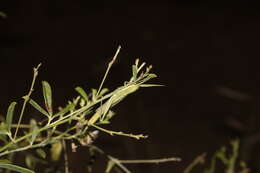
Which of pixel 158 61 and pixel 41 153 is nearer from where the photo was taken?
pixel 41 153

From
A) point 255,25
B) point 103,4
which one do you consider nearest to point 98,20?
point 103,4

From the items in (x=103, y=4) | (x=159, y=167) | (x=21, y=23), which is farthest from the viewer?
(x=103, y=4)

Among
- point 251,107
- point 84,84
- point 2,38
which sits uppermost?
point 2,38

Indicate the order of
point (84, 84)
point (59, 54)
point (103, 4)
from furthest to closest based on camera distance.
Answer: point (103, 4) < point (59, 54) < point (84, 84)

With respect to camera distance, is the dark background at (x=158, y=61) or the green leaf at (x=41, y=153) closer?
the green leaf at (x=41, y=153)

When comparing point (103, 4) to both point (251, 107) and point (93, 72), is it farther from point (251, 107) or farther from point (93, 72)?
point (251, 107)

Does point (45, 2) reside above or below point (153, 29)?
above

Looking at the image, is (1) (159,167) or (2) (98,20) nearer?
(1) (159,167)

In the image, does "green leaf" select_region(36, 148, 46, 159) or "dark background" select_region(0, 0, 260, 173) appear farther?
"dark background" select_region(0, 0, 260, 173)
